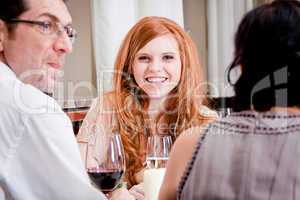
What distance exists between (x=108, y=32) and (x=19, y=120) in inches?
62.5

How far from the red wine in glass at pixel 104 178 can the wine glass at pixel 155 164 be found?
0.08 m

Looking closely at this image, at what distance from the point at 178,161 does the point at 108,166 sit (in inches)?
15.9

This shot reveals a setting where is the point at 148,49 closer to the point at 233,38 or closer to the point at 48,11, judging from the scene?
the point at 48,11

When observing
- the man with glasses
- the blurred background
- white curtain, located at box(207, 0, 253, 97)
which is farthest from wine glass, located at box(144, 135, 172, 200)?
white curtain, located at box(207, 0, 253, 97)

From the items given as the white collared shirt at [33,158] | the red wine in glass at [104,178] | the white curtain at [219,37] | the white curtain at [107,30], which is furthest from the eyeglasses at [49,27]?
the white curtain at [219,37]

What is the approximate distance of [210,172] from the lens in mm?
859

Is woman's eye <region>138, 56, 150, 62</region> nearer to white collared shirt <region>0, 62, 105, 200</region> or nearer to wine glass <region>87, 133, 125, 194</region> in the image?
wine glass <region>87, 133, 125, 194</region>

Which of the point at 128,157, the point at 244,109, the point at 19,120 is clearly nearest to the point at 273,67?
the point at 244,109

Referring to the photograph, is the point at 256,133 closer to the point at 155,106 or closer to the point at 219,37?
the point at 155,106

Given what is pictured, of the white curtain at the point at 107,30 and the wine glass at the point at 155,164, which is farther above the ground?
the white curtain at the point at 107,30

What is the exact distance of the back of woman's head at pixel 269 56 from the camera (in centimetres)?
89

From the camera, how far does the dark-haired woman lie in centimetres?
84

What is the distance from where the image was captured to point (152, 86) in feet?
6.59

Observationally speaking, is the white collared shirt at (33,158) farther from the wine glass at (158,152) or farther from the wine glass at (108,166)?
the wine glass at (158,152)
